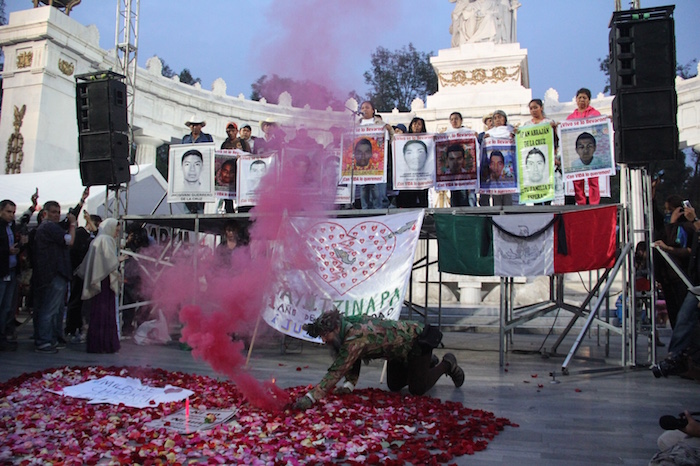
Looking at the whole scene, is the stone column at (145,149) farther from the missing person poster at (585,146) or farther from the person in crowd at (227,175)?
the missing person poster at (585,146)

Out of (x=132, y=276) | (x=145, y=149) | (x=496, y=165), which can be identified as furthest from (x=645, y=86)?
(x=145, y=149)

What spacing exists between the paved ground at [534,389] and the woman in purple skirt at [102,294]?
0.31 meters

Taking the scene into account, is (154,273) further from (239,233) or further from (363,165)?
(363,165)

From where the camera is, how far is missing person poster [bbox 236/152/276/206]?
9.29 m

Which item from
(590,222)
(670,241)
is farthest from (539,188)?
(670,241)

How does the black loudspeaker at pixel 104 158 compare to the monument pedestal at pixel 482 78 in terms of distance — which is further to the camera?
the monument pedestal at pixel 482 78

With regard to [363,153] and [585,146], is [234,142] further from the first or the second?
[585,146]

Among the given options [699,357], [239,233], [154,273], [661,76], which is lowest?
[699,357]

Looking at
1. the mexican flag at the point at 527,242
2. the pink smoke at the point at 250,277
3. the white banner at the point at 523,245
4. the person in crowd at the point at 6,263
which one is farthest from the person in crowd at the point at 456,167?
the person in crowd at the point at 6,263

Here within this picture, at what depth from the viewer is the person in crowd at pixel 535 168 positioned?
8.64 meters

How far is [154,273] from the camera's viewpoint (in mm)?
11148

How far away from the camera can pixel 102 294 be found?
30.4 ft

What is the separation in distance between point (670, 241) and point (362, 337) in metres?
5.06

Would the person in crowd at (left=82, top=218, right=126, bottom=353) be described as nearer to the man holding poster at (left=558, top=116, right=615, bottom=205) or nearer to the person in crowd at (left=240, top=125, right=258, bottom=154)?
the person in crowd at (left=240, top=125, right=258, bottom=154)
